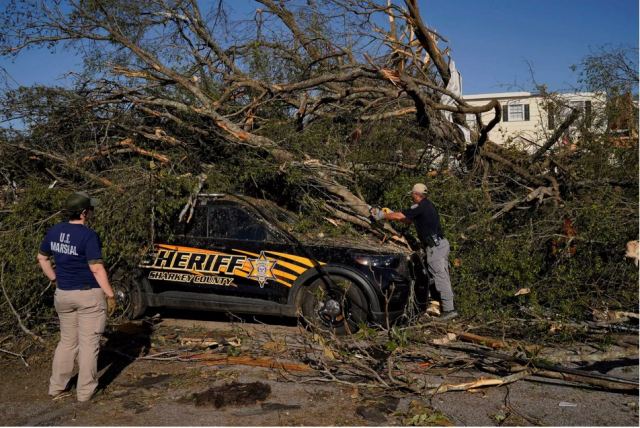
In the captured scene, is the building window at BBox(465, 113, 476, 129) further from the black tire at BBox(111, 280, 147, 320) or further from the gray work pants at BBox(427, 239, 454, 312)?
the black tire at BBox(111, 280, 147, 320)

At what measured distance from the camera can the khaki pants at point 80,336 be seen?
4.88m

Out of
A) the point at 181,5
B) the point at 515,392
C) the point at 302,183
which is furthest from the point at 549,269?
the point at 181,5

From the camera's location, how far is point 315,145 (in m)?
8.54

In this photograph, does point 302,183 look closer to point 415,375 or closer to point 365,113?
point 365,113

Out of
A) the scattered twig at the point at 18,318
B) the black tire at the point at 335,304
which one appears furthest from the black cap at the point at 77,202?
the black tire at the point at 335,304

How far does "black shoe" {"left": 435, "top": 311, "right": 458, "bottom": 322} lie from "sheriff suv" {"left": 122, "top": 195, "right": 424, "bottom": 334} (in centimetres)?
42

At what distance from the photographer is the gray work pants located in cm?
687

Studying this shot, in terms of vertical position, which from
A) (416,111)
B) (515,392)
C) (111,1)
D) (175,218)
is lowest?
(515,392)

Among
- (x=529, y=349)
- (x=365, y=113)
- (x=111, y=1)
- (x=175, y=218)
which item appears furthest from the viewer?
(x=111, y=1)

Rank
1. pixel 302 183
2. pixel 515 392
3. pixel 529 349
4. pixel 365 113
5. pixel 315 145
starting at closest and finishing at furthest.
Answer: pixel 515 392, pixel 529 349, pixel 302 183, pixel 315 145, pixel 365 113

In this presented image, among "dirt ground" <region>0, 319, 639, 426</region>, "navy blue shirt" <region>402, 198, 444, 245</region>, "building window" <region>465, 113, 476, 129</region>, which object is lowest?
"dirt ground" <region>0, 319, 639, 426</region>

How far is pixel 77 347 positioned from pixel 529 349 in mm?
3844

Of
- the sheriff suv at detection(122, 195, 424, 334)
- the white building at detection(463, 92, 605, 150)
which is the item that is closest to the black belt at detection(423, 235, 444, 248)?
the sheriff suv at detection(122, 195, 424, 334)

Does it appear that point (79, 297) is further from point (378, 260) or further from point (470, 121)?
point (470, 121)
